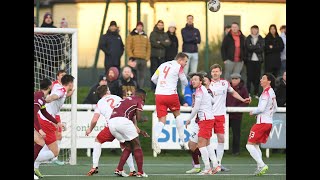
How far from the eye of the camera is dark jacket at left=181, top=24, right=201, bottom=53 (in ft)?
81.2

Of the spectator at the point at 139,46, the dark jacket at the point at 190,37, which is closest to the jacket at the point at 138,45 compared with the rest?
the spectator at the point at 139,46

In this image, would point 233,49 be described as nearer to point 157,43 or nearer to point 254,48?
point 254,48

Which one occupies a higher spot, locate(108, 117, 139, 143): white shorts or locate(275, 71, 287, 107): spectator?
locate(275, 71, 287, 107): spectator

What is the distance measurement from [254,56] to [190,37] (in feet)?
5.86

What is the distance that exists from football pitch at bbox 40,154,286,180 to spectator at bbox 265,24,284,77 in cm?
307

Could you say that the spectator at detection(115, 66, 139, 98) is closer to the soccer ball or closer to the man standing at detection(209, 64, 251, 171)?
the soccer ball

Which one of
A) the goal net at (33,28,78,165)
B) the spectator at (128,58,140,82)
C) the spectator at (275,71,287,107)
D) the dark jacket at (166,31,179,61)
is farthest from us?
the dark jacket at (166,31,179,61)

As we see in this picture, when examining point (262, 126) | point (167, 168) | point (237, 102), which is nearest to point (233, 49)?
point (237, 102)

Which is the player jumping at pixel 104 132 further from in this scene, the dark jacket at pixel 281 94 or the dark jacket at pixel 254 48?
the dark jacket at pixel 254 48

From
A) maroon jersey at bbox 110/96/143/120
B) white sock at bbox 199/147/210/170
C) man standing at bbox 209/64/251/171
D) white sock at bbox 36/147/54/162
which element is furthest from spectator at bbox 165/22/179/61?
white sock at bbox 36/147/54/162

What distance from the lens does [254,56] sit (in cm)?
2519

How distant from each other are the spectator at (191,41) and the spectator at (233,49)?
702 millimetres
